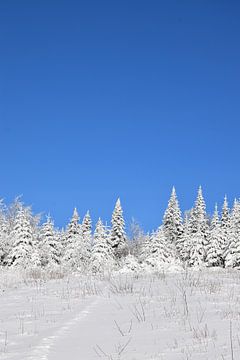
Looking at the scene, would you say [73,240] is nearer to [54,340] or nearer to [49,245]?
[49,245]

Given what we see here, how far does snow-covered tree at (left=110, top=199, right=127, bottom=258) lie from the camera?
233 feet

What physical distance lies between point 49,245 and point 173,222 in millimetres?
21579

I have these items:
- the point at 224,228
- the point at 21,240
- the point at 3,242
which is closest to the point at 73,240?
the point at 21,240

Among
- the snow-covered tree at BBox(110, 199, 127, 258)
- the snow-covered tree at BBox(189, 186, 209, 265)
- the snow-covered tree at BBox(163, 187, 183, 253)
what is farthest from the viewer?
the snow-covered tree at BBox(163, 187, 183, 253)

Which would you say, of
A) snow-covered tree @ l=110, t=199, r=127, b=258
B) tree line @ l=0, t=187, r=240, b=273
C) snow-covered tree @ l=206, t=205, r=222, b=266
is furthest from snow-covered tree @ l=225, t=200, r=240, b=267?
snow-covered tree @ l=110, t=199, r=127, b=258

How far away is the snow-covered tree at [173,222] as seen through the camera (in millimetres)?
74062

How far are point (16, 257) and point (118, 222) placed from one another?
20105 mm

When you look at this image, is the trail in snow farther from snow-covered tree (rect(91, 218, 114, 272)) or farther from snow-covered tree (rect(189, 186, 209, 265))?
snow-covered tree (rect(189, 186, 209, 265))

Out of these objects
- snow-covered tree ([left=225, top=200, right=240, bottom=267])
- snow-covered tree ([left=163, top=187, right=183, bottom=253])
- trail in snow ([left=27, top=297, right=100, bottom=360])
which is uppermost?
snow-covered tree ([left=163, top=187, right=183, bottom=253])

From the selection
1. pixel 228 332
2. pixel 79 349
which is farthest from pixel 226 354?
pixel 79 349

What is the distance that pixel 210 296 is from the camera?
32.7 ft

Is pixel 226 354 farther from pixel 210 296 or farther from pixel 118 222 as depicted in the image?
pixel 118 222

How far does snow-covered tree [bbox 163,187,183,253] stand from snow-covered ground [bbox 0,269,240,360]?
207 ft

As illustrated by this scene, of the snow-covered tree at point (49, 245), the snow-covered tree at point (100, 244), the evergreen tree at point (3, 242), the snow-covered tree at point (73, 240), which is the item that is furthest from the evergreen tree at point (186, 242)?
the evergreen tree at point (3, 242)
